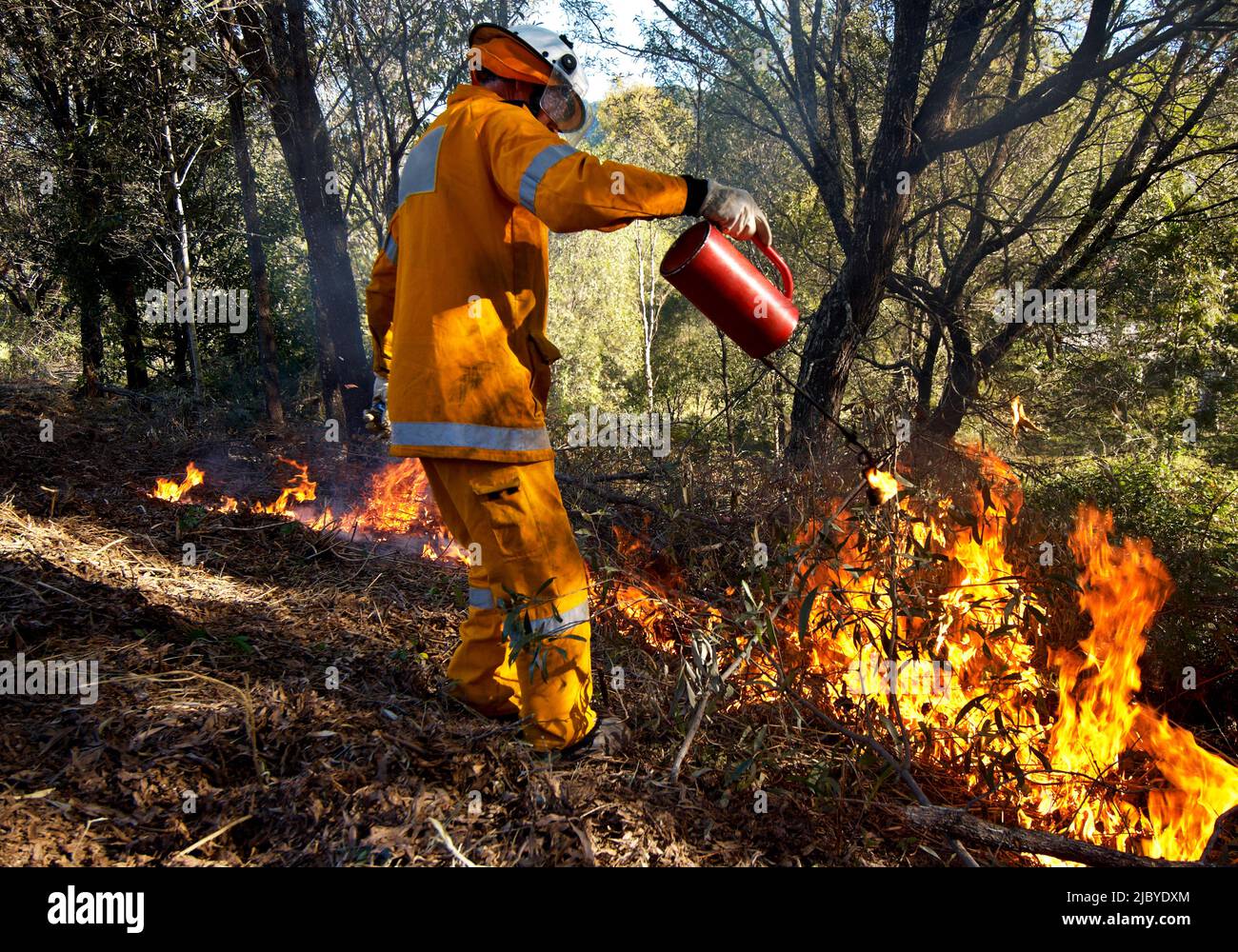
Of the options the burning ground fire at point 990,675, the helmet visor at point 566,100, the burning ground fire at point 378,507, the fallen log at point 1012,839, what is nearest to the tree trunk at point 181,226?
the burning ground fire at point 378,507

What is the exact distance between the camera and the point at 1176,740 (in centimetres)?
285

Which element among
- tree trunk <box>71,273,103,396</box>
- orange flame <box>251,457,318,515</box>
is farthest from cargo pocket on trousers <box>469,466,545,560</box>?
tree trunk <box>71,273,103,396</box>

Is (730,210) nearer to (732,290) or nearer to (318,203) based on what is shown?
(732,290)

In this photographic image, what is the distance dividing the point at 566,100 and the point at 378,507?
3721mm

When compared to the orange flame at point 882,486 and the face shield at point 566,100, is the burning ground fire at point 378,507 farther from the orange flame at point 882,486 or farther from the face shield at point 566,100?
the orange flame at point 882,486

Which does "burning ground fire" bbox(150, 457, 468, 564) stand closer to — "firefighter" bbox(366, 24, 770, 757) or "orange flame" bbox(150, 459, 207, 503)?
"orange flame" bbox(150, 459, 207, 503)

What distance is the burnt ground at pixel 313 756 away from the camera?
173 centimetres

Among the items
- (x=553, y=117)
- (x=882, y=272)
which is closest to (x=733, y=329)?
(x=553, y=117)

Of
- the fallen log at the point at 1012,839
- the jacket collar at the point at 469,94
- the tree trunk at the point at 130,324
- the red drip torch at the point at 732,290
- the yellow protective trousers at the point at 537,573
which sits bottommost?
the fallen log at the point at 1012,839

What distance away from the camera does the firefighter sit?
2.21 metres

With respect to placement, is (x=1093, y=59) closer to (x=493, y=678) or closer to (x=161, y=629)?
(x=493, y=678)

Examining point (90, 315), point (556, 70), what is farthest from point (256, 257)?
point (556, 70)

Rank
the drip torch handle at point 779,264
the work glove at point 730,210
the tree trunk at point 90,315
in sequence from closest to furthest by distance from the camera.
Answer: the work glove at point 730,210 < the drip torch handle at point 779,264 < the tree trunk at point 90,315

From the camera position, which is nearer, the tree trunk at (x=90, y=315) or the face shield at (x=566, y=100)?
the face shield at (x=566, y=100)
